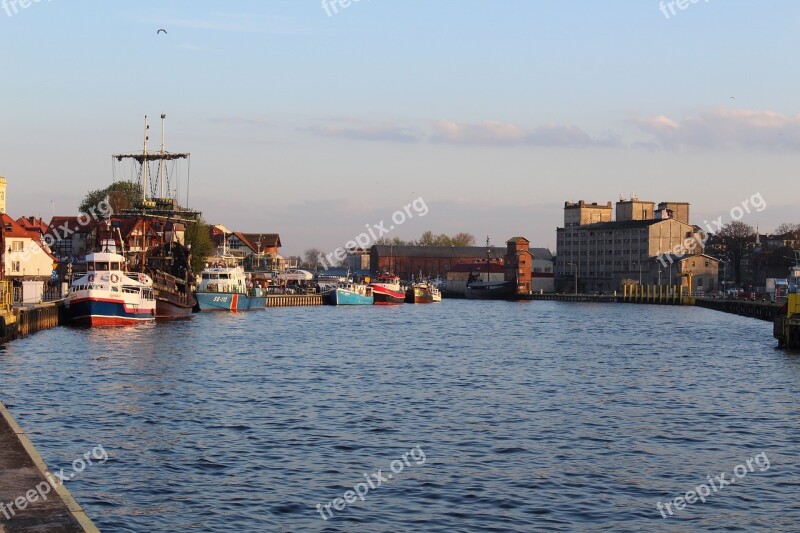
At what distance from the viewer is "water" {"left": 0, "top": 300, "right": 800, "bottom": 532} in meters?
24.3

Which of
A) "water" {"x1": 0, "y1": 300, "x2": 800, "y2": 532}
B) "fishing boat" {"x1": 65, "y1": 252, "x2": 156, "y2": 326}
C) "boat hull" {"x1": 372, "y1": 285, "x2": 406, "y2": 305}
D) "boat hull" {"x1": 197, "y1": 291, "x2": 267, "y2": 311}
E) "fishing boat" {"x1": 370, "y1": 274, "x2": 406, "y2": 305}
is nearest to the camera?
"water" {"x1": 0, "y1": 300, "x2": 800, "y2": 532}

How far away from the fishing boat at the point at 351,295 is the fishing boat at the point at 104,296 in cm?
7800

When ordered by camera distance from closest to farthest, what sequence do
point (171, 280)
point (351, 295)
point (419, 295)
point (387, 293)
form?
point (171, 280) → point (351, 295) → point (387, 293) → point (419, 295)

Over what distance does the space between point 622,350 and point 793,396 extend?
2641 cm

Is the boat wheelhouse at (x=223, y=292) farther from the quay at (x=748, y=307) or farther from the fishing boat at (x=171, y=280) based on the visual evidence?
the quay at (x=748, y=307)

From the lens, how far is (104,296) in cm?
8150

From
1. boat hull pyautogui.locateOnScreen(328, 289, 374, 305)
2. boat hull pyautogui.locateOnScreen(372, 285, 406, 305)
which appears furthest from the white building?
boat hull pyautogui.locateOnScreen(372, 285, 406, 305)

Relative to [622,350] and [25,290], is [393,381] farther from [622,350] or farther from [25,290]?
[25,290]

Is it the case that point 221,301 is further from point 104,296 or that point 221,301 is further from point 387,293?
point 387,293

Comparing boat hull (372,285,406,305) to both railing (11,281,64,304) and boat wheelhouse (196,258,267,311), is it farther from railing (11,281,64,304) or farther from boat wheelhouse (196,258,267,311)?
railing (11,281,64,304)

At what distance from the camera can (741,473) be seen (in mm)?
28766

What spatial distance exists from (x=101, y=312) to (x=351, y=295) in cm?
8525

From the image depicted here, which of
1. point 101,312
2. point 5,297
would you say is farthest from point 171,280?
point 5,297

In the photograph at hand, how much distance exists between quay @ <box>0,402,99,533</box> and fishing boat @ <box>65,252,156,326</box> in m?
58.6
